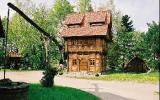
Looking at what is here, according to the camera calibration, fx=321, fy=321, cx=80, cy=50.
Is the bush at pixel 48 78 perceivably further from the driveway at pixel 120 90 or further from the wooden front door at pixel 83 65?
the wooden front door at pixel 83 65

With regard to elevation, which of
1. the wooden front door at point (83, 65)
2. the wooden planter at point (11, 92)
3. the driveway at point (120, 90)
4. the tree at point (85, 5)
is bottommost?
the driveway at point (120, 90)

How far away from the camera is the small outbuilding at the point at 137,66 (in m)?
53.6

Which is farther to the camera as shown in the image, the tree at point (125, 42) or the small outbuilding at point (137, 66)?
the tree at point (125, 42)

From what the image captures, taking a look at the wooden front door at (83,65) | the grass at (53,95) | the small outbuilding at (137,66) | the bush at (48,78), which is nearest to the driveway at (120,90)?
the grass at (53,95)

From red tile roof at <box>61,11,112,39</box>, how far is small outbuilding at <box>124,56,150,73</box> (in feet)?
24.0

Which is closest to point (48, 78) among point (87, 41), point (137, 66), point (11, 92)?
point (11, 92)

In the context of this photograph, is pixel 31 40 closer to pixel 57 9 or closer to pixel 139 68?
pixel 57 9

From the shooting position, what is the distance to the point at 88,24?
158ft

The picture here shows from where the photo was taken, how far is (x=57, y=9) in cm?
6394

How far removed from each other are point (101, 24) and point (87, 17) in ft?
10.8

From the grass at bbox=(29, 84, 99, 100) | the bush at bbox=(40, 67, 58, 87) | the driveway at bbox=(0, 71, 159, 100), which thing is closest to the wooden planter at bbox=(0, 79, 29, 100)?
the grass at bbox=(29, 84, 99, 100)

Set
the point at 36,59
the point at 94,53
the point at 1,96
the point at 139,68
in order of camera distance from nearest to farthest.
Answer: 1. the point at 1,96
2. the point at 94,53
3. the point at 139,68
4. the point at 36,59

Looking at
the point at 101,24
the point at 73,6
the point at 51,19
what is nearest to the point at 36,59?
the point at 51,19

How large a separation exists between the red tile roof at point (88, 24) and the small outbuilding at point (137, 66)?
24.0 ft
